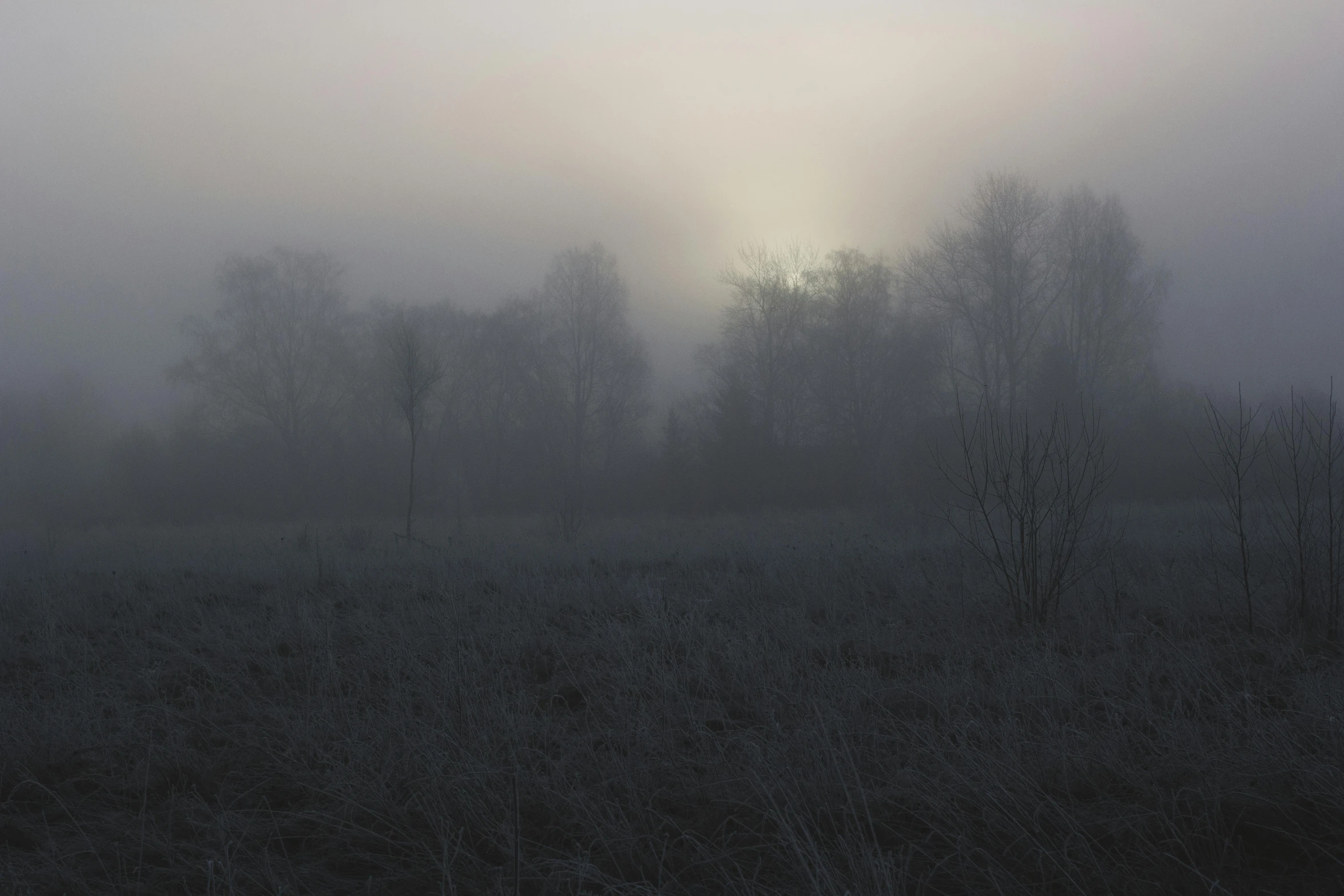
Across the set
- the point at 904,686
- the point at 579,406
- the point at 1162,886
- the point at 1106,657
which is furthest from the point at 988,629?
the point at 579,406

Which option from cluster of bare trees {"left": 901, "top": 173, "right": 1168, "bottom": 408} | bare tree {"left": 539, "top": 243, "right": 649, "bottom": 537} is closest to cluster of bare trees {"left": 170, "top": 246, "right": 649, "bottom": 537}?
bare tree {"left": 539, "top": 243, "right": 649, "bottom": 537}

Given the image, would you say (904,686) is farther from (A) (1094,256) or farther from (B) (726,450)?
(A) (1094,256)

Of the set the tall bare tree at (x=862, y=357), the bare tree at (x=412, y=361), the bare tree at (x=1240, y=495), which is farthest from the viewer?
the tall bare tree at (x=862, y=357)

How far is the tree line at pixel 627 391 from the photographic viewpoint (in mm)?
22984

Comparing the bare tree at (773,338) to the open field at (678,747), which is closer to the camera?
the open field at (678,747)

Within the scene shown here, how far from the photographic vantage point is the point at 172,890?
231 cm

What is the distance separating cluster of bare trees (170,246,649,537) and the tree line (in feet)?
0.22

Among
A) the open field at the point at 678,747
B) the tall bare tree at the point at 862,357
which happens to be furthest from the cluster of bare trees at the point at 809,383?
the open field at the point at 678,747

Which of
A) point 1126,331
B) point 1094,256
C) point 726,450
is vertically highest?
point 1094,256

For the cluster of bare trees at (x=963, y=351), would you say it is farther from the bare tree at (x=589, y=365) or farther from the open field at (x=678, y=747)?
the open field at (x=678, y=747)

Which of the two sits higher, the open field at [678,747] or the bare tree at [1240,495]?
the bare tree at [1240,495]

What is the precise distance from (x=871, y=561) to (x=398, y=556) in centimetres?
626

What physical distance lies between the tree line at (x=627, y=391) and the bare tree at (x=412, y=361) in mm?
149

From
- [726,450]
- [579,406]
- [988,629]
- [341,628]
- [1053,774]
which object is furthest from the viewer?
[579,406]
